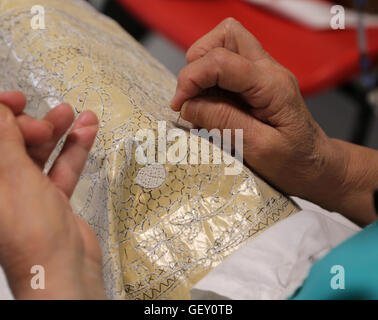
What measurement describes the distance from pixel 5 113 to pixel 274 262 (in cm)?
38

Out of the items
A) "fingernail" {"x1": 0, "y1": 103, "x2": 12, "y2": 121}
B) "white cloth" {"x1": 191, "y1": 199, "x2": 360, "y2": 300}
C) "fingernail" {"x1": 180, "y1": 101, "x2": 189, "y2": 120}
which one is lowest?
"white cloth" {"x1": 191, "y1": 199, "x2": 360, "y2": 300}

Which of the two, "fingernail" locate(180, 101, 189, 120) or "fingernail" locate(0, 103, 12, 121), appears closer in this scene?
"fingernail" locate(0, 103, 12, 121)

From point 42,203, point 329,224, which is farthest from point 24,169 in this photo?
point 329,224

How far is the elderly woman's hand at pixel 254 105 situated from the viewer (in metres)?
0.59

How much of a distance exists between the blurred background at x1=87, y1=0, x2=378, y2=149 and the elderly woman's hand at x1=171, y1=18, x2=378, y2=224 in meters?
0.54

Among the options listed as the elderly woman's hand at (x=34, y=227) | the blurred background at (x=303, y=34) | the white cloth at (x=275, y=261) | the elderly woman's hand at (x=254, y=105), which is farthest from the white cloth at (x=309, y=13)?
the elderly woman's hand at (x=34, y=227)

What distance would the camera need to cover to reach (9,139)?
1.39ft

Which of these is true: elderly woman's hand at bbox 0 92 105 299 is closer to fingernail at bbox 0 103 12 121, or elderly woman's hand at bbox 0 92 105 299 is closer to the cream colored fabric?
fingernail at bbox 0 103 12 121

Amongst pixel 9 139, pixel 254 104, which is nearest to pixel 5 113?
pixel 9 139

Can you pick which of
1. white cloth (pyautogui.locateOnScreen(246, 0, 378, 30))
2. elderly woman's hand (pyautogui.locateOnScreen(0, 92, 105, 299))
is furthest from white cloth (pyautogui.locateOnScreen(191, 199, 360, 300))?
white cloth (pyautogui.locateOnScreen(246, 0, 378, 30))

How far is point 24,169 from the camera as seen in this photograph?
42 centimetres

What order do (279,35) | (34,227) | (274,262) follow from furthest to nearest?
(279,35) → (274,262) → (34,227)

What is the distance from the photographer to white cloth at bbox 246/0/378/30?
1.32m

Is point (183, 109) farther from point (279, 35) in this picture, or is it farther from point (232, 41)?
point (279, 35)
